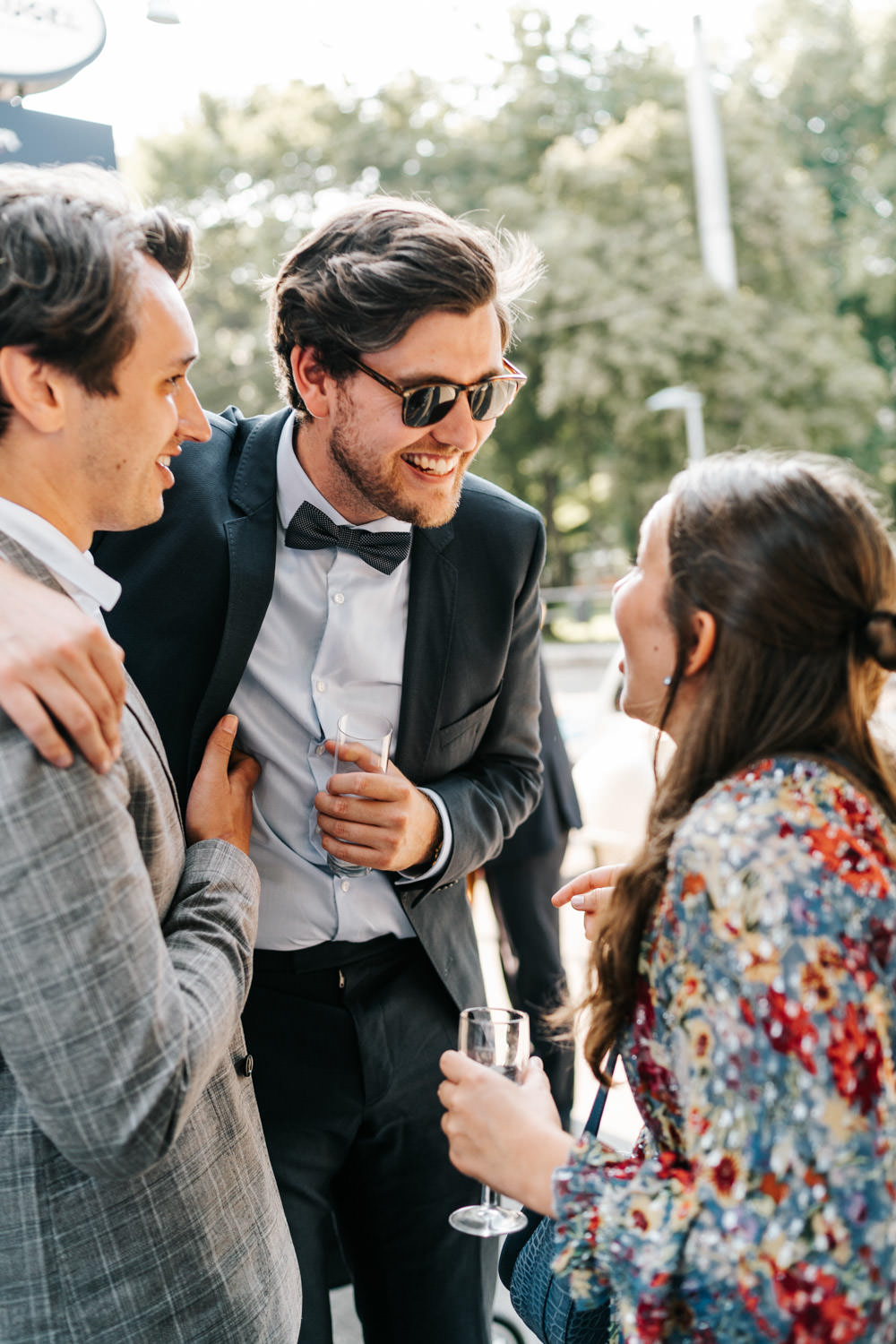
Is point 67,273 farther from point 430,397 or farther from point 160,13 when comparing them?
point 160,13

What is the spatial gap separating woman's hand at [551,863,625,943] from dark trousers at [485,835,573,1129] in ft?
6.27

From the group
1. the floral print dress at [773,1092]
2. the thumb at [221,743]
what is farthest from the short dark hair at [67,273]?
the floral print dress at [773,1092]

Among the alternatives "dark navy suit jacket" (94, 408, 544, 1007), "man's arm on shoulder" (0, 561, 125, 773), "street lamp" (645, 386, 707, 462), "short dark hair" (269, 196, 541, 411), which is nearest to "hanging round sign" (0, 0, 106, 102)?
"short dark hair" (269, 196, 541, 411)

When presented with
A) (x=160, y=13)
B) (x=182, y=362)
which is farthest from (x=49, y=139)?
(x=182, y=362)

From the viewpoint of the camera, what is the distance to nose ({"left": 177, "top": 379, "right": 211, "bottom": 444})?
1.61m

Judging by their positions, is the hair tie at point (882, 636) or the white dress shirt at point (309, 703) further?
the white dress shirt at point (309, 703)

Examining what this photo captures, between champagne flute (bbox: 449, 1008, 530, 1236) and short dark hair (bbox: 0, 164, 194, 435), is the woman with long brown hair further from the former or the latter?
short dark hair (bbox: 0, 164, 194, 435)

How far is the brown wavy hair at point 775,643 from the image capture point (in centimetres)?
129

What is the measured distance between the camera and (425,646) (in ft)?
7.04

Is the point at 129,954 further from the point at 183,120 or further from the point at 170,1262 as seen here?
the point at 183,120

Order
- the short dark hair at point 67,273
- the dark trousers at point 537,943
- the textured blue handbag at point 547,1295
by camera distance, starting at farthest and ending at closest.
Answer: the dark trousers at point 537,943
the textured blue handbag at point 547,1295
the short dark hair at point 67,273

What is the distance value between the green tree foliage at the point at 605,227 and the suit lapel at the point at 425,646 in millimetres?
16784

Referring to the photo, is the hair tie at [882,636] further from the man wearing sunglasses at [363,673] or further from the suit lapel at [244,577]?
the suit lapel at [244,577]

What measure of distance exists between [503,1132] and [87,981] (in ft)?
1.85
